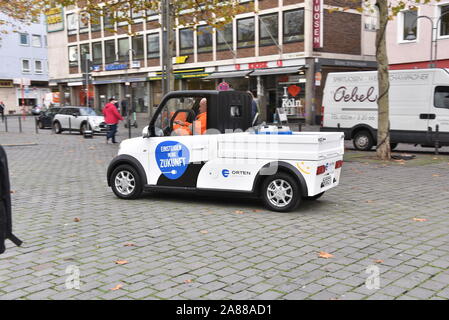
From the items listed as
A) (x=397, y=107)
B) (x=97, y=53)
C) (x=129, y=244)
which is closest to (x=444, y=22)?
(x=397, y=107)

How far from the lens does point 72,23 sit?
5453cm

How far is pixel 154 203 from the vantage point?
26.6 ft

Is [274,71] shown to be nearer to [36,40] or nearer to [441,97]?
[441,97]

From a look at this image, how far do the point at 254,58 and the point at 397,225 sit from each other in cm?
3050

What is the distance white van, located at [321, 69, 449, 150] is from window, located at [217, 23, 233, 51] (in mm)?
20766

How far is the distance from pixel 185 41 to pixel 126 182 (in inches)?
1379

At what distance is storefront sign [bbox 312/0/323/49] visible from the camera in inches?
1249

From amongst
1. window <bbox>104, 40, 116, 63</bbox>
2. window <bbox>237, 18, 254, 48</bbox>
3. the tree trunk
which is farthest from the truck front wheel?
window <bbox>104, 40, 116, 63</bbox>

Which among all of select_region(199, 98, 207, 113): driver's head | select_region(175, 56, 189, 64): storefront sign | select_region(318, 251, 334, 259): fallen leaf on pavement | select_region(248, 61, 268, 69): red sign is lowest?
select_region(318, 251, 334, 259): fallen leaf on pavement

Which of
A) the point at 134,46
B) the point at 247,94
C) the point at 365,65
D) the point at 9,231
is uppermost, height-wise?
the point at 134,46

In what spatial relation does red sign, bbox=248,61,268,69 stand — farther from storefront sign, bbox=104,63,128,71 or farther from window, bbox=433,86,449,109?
window, bbox=433,86,449,109

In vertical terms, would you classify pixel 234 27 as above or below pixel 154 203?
above
